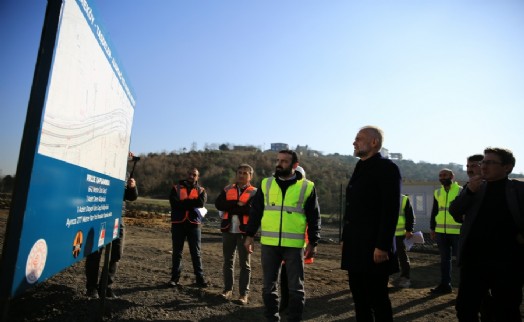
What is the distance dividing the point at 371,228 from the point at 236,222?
2.87 metres

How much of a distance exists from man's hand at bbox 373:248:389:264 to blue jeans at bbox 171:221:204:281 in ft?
13.1

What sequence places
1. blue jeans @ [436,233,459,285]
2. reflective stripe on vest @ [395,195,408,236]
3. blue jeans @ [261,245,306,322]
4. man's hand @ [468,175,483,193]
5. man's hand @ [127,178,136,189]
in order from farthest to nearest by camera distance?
1. reflective stripe on vest @ [395,195,408,236]
2. blue jeans @ [436,233,459,285]
3. man's hand @ [127,178,136,189]
4. blue jeans @ [261,245,306,322]
5. man's hand @ [468,175,483,193]

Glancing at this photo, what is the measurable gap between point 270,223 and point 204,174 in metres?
52.4

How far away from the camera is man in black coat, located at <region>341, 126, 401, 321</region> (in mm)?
3357

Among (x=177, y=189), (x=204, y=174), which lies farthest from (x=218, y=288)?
(x=204, y=174)

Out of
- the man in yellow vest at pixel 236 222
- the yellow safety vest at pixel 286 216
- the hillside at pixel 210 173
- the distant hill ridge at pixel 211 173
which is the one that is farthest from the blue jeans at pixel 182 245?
the hillside at pixel 210 173

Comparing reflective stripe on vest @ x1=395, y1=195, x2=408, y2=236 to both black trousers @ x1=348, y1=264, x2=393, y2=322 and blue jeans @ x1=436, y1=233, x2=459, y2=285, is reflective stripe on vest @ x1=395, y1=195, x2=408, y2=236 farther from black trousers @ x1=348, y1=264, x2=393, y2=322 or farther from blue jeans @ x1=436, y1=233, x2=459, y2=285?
black trousers @ x1=348, y1=264, x2=393, y2=322

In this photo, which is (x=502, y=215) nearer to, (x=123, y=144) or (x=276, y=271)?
(x=276, y=271)

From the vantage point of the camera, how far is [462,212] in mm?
3910

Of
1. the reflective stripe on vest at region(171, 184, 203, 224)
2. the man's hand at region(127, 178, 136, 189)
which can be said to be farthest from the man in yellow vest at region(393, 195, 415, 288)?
the man's hand at region(127, 178, 136, 189)

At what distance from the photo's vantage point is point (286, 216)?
4.40 m

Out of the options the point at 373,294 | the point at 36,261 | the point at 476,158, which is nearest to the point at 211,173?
the point at 476,158

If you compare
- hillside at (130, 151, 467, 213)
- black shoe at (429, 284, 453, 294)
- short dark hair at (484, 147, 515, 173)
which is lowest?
black shoe at (429, 284, 453, 294)

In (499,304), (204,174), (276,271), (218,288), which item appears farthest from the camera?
(204,174)
